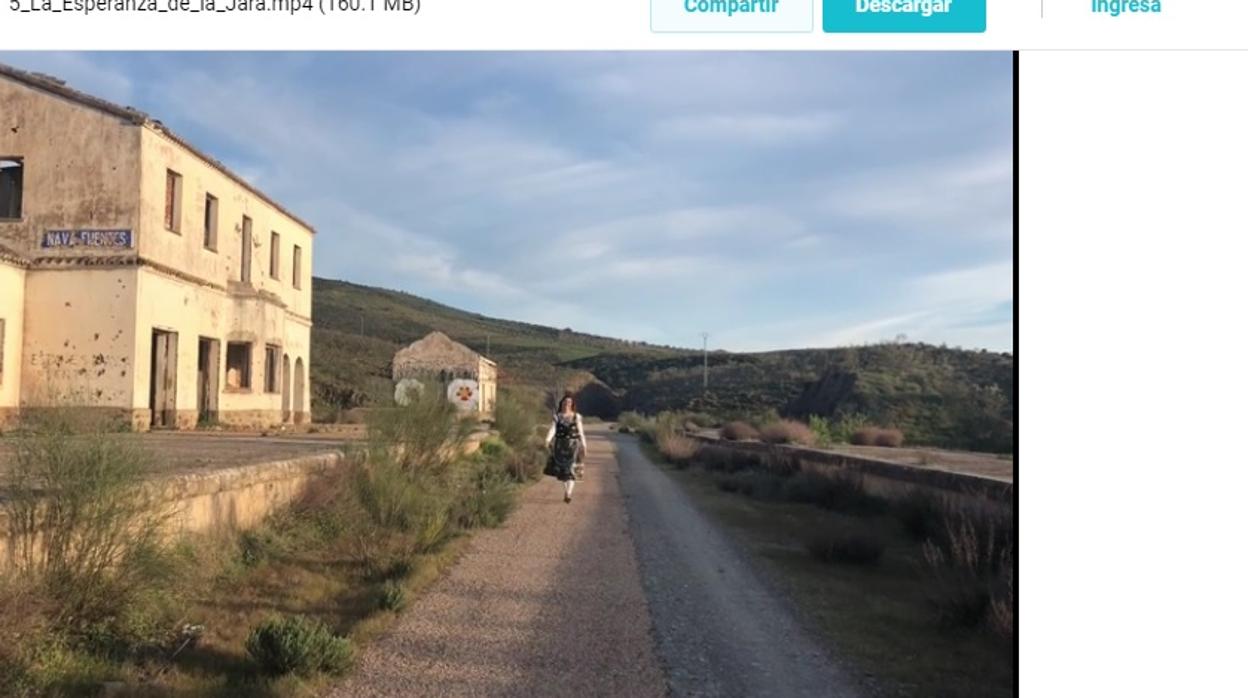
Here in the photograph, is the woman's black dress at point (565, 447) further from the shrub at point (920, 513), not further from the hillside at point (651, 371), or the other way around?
the shrub at point (920, 513)

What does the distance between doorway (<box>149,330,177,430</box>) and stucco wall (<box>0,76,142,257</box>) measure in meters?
2.91

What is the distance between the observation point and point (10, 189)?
22.3 m

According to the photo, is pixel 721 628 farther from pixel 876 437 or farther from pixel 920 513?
pixel 876 437

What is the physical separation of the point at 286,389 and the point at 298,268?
468 cm

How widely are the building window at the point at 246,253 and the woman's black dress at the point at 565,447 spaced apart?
1655 cm

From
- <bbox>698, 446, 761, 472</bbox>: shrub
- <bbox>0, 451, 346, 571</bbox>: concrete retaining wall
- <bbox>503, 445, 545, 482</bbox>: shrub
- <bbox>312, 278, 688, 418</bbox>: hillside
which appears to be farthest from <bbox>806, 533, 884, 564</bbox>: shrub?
<bbox>312, 278, 688, 418</bbox>: hillside

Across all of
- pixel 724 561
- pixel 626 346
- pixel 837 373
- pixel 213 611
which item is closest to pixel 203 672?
pixel 213 611

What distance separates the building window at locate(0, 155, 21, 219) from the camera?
2198cm

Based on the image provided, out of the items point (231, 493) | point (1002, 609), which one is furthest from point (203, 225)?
point (1002, 609)

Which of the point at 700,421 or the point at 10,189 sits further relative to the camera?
the point at 700,421

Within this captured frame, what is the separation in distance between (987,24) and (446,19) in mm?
2289

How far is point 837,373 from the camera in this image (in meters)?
52.1

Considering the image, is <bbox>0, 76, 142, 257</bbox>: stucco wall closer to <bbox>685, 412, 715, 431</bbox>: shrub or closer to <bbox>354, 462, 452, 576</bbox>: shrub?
<bbox>354, 462, 452, 576</bbox>: shrub

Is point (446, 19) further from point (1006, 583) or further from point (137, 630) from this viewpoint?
point (1006, 583)
